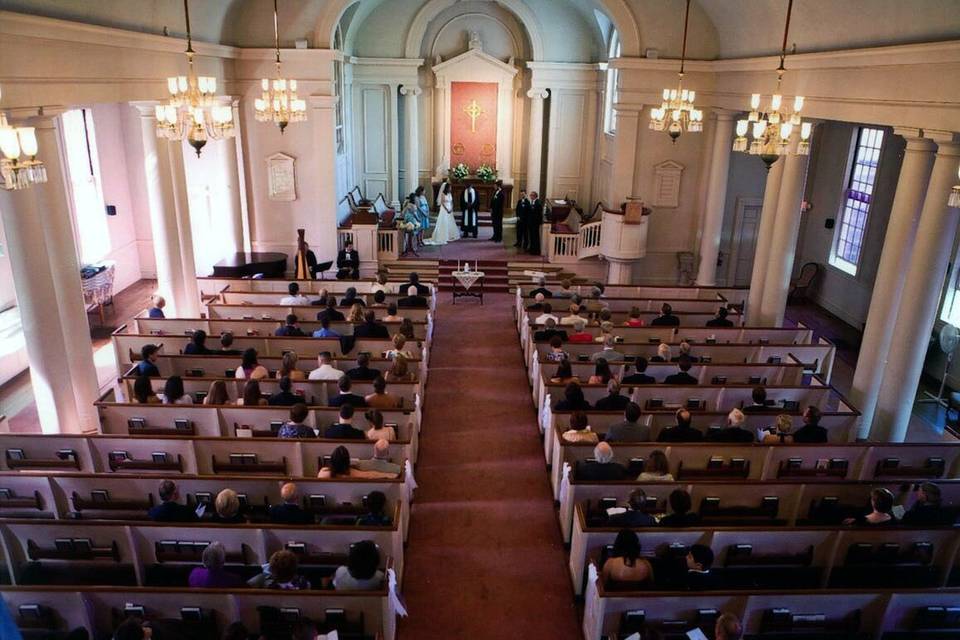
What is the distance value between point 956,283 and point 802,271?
16.7ft

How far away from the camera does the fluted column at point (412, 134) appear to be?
890 inches

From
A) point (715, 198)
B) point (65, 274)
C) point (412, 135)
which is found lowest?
point (65, 274)

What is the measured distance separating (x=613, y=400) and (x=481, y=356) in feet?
15.3

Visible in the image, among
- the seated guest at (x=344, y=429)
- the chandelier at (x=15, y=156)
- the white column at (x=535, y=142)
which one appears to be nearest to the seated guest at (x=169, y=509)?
the seated guest at (x=344, y=429)

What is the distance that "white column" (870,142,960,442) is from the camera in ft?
30.3

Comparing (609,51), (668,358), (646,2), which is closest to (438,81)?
(609,51)

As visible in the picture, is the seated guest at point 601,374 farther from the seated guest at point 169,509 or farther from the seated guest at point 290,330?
the seated guest at point 169,509

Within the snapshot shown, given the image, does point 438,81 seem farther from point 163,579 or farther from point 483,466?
point 163,579

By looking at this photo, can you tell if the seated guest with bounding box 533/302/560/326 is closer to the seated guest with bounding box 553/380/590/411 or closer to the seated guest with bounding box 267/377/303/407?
the seated guest with bounding box 553/380/590/411

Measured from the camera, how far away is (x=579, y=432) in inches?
334

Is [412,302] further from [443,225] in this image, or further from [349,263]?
[443,225]

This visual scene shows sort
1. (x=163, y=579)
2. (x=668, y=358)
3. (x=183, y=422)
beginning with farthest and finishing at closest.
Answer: (x=668, y=358)
(x=183, y=422)
(x=163, y=579)

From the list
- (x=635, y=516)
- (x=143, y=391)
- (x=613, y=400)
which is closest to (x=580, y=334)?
(x=613, y=400)

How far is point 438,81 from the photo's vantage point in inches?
917
